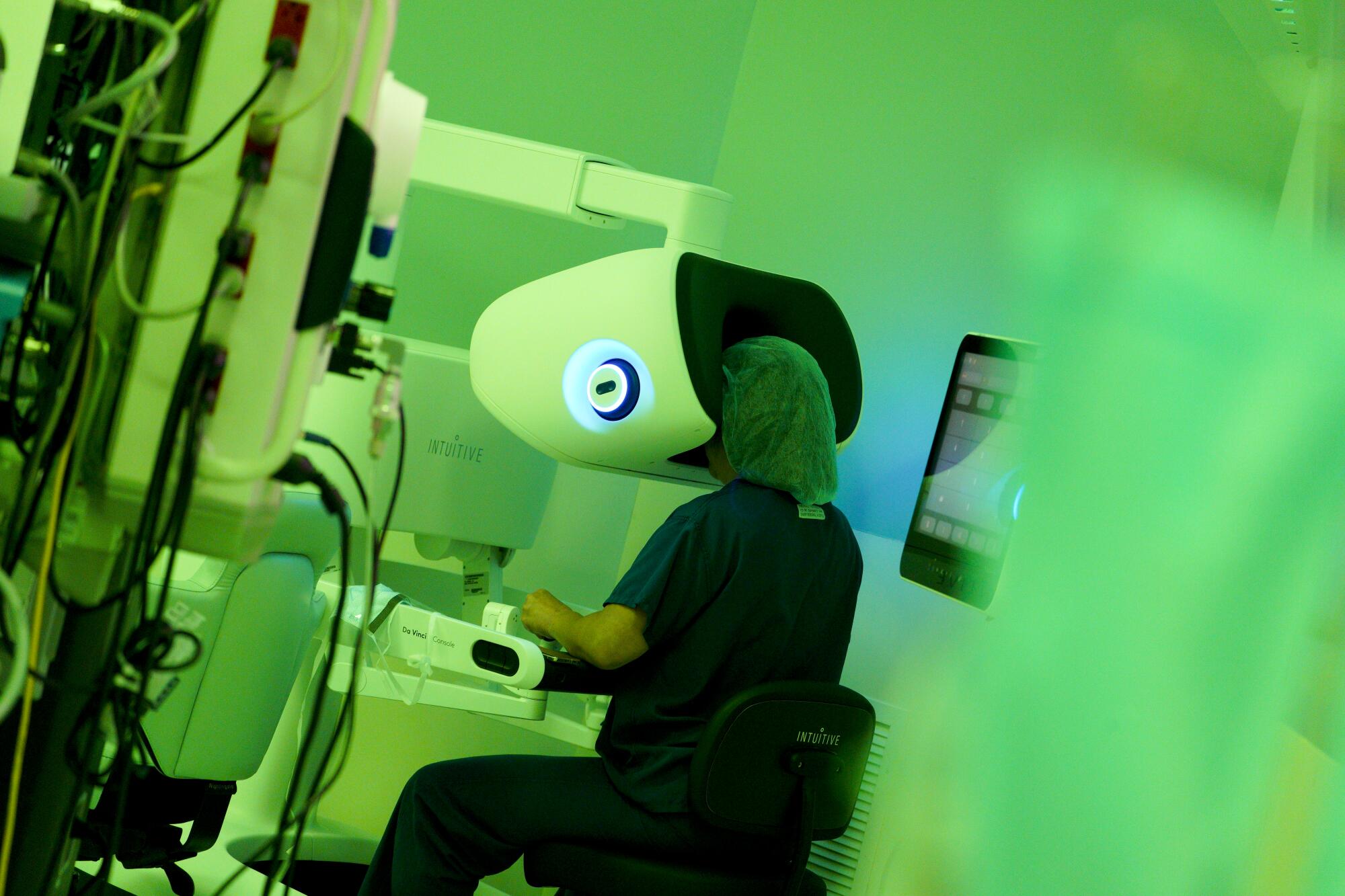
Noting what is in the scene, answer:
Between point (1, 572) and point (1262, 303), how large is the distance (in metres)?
0.98

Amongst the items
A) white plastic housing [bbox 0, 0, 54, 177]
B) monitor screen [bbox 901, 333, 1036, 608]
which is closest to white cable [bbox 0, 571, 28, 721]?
white plastic housing [bbox 0, 0, 54, 177]

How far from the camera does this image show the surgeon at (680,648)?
1718 millimetres

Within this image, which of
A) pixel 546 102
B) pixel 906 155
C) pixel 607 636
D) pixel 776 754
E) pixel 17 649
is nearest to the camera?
pixel 17 649

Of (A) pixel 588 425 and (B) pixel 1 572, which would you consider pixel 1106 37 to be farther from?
(B) pixel 1 572

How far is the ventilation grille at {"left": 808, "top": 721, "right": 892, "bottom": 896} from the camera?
205 centimetres

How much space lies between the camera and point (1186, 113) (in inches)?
43.3

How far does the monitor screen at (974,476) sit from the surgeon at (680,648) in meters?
0.16

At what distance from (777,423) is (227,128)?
1.09 metres

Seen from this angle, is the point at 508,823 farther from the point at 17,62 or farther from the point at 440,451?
the point at 17,62

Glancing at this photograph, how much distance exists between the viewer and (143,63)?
91 cm

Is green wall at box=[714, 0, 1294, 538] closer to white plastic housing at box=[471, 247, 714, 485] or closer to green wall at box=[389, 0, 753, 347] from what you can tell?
green wall at box=[389, 0, 753, 347]

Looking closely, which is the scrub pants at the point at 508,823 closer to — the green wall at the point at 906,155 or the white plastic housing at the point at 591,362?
the white plastic housing at the point at 591,362

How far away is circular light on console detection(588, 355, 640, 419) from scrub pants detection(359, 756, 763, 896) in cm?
56

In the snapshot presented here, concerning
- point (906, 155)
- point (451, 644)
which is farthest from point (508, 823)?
point (906, 155)
